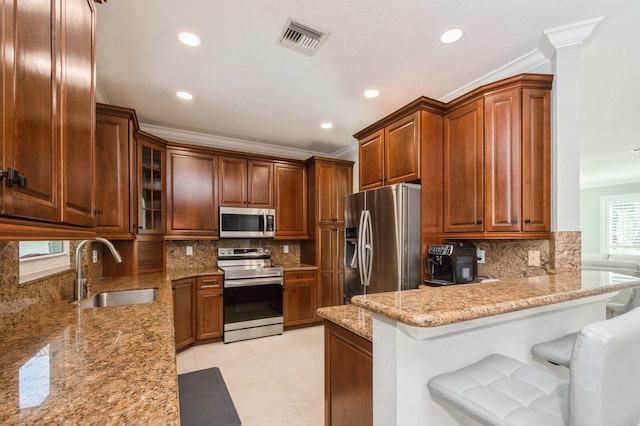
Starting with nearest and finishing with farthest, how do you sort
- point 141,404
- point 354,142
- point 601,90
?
point 141,404, point 601,90, point 354,142

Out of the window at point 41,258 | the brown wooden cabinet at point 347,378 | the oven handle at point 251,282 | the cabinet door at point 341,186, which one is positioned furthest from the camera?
the cabinet door at point 341,186

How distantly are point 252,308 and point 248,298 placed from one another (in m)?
0.15

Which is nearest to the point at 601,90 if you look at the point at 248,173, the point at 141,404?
the point at 248,173

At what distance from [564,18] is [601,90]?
1579 mm

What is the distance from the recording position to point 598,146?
477 centimetres

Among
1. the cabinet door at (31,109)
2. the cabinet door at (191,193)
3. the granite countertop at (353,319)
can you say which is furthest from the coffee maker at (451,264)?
the cabinet door at (191,193)

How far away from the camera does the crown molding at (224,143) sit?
12.7 feet

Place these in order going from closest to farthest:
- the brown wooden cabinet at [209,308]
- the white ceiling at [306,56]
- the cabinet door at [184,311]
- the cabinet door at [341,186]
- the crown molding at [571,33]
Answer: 1. the white ceiling at [306,56]
2. the crown molding at [571,33]
3. the cabinet door at [184,311]
4. the brown wooden cabinet at [209,308]
5. the cabinet door at [341,186]

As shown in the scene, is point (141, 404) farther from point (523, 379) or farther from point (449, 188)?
point (449, 188)

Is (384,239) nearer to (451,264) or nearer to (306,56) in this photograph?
(451,264)

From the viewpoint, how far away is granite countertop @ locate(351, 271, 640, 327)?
96cm

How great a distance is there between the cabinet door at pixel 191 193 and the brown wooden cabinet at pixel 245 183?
0.13 metres

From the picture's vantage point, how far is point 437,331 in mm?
1137

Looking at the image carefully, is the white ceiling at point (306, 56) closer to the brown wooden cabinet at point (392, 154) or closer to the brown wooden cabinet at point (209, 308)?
the brown wooden cabinet at point (392, 154)
